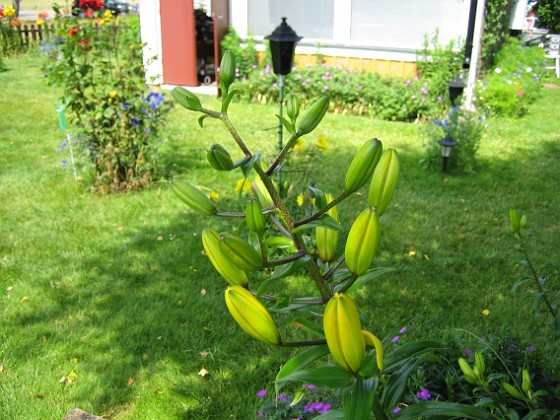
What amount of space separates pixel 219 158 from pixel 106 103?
4952mm

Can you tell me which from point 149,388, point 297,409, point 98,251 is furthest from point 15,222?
point 297,409

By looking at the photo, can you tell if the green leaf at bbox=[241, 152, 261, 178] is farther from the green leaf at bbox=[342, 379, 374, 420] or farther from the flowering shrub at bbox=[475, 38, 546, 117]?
the flowering shrub at bbox=[475, 38, 546, 117]

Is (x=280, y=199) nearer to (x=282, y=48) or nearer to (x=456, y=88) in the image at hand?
(x=282, y=48)

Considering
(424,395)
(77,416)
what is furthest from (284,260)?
(77,416)

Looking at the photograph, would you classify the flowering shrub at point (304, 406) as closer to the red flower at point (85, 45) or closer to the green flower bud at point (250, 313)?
the green flower bud at point (250, 313)

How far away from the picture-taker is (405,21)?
9.59 meters

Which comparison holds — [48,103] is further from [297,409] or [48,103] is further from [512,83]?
[297,409]

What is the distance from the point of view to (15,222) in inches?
209

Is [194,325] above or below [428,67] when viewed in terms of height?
below

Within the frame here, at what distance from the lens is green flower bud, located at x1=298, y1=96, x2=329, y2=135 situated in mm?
1132

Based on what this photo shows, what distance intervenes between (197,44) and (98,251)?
7352 millimetres

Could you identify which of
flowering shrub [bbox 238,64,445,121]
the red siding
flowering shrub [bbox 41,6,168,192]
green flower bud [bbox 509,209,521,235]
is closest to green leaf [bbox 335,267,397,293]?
green flower bud [bbox 509,209,521,235]

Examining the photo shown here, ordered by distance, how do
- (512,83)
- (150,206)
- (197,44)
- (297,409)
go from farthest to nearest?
1. (197,44)
2. (512,83)
3. (150,206)
4. (297,409)

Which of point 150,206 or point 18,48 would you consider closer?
point 150,206
